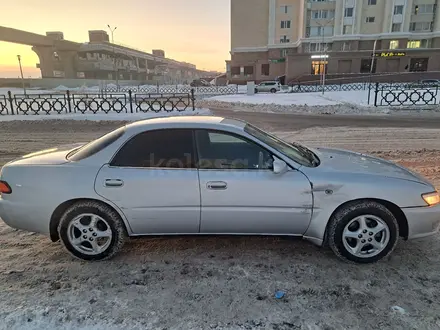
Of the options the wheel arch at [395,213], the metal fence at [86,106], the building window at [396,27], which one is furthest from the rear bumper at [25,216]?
the building window at [396,27]

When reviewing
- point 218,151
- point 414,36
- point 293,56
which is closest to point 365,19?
point 414,36

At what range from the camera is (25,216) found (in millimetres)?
3244

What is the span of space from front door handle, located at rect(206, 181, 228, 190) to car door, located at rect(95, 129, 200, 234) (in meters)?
0.12

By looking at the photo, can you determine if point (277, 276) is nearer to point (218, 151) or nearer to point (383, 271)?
point (383, 271)

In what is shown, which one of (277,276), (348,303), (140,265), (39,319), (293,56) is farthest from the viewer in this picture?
(293,56)

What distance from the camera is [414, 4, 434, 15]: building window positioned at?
176 ft

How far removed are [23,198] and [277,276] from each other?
2748mm

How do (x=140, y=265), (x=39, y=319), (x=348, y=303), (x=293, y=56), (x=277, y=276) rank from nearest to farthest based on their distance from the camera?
(x=39, y=319)
(x=348, y=303)
(x=277, y=276)
(x=140, y=265)
(x=293, y=56)

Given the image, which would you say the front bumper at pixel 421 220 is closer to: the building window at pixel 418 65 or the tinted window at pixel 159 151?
the tinted window at pixel 159 151

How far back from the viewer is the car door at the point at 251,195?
3115 mm

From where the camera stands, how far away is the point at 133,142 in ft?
10.8

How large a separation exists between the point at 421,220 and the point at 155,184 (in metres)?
2.74

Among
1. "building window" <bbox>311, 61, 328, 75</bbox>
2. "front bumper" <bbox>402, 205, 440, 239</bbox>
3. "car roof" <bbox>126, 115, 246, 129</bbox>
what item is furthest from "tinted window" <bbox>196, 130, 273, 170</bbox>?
"building window" <bbox>311, 61, 328, 75</bbox>

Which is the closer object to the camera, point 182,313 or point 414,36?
point 182,313
